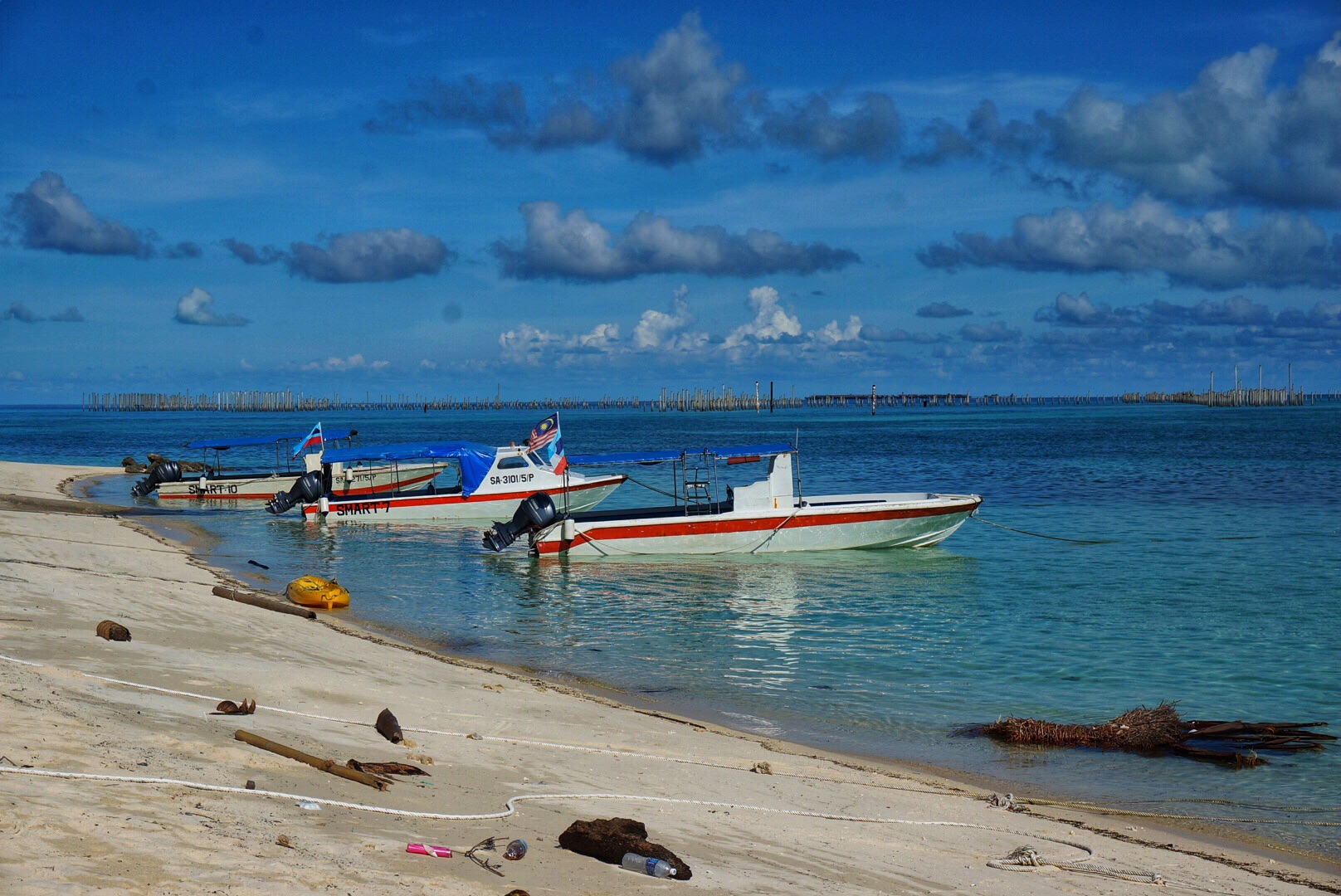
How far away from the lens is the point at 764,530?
26.2 m

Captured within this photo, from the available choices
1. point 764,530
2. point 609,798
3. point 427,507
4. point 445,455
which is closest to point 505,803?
point 609,798

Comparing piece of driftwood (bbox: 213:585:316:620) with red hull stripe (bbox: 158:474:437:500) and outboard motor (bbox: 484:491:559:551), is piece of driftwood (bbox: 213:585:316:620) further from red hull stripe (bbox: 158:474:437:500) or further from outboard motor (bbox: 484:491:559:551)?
red hull stripe (bbox: 158:474:437:500)

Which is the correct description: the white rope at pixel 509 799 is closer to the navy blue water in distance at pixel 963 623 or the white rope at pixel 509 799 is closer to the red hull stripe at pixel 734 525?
the navy blue water in distance at pixel 963 623

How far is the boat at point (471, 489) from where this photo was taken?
111 ft

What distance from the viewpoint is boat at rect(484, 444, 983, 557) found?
26.1 metres

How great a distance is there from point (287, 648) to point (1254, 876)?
11338 mm

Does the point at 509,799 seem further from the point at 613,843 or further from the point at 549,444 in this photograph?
the point at 549,444

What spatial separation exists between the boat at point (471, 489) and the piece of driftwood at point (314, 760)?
24827 mm

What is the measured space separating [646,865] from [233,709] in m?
4.90

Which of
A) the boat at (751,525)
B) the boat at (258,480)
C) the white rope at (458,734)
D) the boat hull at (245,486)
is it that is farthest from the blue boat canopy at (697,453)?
the boat hull at (245,486)

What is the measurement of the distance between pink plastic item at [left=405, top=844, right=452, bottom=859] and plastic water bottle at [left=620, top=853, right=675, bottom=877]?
111 cm

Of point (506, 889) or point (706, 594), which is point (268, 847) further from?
point (706, 594)

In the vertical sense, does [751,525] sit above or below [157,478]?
above

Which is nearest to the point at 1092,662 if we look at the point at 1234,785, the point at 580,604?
the point at 1234,785
